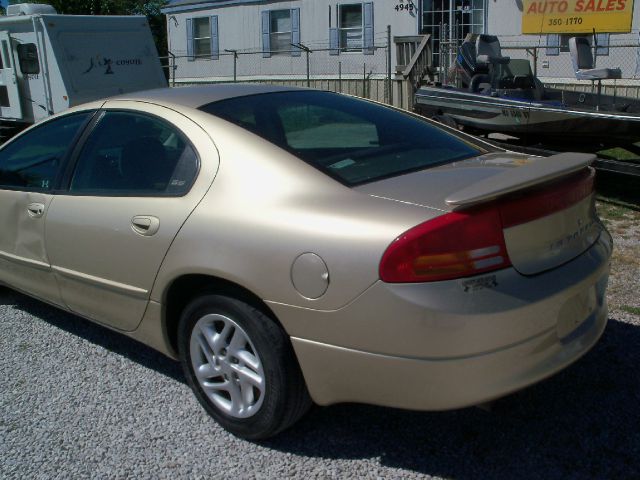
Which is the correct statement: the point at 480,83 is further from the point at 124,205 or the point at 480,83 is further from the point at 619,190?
the point at 124,205

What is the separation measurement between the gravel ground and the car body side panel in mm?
452

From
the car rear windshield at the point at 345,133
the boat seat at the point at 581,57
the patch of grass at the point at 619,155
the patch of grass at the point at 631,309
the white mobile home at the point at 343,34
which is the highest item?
the white mobile home at the point at 343,34

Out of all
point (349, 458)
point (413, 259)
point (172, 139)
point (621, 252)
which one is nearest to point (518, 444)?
point (349, 458)

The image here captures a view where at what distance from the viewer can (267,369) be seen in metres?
2.79

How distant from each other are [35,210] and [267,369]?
1.81 metres

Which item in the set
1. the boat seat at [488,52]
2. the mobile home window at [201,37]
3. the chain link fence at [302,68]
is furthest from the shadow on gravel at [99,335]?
the mobile home window at [201,37]

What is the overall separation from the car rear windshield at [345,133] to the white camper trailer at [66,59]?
950cm

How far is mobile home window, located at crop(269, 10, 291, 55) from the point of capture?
1922 centimetres

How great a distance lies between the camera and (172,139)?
10.8 ft

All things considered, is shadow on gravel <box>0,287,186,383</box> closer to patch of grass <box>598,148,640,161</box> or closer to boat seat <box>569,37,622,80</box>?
boat seat <box>569,37,622,80</box>

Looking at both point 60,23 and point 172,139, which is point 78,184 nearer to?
point 172,139

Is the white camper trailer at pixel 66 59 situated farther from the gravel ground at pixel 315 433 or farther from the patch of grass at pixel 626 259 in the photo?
the patch of grass at pixel 626 259

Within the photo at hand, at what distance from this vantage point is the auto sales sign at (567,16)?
14.3 metres

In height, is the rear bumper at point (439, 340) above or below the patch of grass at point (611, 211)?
above
